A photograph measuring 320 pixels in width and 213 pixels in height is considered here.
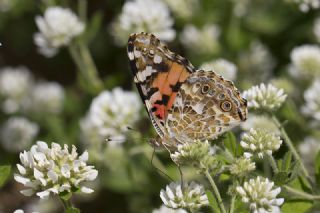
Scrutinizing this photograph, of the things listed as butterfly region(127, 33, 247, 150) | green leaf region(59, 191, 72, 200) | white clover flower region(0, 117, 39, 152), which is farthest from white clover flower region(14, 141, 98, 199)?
white clover flower region(0, 117, 39, 152)

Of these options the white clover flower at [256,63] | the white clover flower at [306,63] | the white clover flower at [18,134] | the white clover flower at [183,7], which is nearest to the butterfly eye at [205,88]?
the white clover flower at [306,63]

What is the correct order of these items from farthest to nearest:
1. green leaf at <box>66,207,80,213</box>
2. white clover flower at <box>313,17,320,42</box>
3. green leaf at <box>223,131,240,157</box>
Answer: white clover flower at <box>313,17,320,42</box>
green leaf at <box>223,131,240,157</box>
green leaf at <box>66,207,80,213</box>

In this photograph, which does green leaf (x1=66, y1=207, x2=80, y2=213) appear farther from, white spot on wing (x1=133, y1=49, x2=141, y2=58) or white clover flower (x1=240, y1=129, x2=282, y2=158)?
white spot on wing (x1=133, y1=49, x2=141, y2=58)

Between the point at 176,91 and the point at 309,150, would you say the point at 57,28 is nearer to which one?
the point at 176,91

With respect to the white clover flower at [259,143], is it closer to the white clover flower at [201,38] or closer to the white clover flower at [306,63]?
the white clover flower at [306,63]

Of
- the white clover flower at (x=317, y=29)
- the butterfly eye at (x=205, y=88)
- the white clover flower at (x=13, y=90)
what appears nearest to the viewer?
the butterfly eye at (x=205, y=88)
